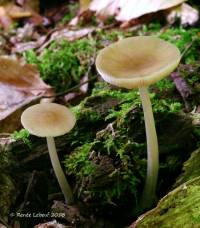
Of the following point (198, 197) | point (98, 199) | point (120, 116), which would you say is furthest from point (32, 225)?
point (198, 197)

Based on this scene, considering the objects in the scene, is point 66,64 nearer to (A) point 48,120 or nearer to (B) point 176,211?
(A) point 48,120

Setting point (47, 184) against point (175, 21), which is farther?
point (175, 21)

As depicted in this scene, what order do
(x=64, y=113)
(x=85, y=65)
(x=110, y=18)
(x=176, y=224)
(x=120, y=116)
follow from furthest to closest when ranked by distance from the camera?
(x=110, y=18), (x=85, y=65), (x=120, y=116), (x=64, y=113), (x=176, y=224)

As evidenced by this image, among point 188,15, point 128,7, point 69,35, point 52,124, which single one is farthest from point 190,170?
point 69,35

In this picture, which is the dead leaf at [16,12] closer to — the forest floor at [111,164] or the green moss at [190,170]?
the forest floor at [111,164]

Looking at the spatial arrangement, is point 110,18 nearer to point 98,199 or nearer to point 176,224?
point 98,199

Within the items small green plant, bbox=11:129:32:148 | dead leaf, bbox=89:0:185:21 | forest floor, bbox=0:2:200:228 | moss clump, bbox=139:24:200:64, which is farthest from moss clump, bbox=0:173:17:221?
dead leaf, bbox=89:0:185:21

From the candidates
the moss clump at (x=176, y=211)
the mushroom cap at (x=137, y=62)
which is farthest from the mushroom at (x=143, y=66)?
the moss clump at (x=176, y=211)
